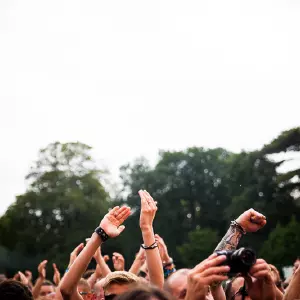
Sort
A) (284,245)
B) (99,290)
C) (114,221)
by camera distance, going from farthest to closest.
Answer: (284,245), (99,290), (114,221)

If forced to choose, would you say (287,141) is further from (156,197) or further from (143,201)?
(143,201)

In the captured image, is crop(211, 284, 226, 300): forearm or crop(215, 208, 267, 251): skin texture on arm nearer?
crop(211, 284, 226, 300): forearm

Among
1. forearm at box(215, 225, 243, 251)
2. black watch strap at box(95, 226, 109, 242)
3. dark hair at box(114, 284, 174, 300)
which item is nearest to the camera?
dark hair at box(114, 284, 174, 300)

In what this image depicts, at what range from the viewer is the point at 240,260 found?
2695mm

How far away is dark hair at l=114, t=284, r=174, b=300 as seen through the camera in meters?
2.87

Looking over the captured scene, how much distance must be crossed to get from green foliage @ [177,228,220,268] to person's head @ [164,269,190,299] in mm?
49507

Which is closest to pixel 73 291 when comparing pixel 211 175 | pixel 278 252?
pixel 278 252

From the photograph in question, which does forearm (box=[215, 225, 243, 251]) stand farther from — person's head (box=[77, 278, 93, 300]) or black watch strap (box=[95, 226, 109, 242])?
person's head (box=[77, 278, 93, 300])

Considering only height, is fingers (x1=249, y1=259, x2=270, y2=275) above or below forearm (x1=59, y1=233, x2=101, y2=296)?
above

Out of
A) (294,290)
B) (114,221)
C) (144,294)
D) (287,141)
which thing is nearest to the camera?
(144,294)

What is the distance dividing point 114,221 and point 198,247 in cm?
4955

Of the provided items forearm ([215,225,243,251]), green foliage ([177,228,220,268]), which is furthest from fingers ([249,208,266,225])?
green foliage ([177,228,220,268])

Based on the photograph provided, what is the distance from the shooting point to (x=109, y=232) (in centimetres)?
429

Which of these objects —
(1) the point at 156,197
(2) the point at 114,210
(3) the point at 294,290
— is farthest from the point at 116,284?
(1) the point at 156,197
